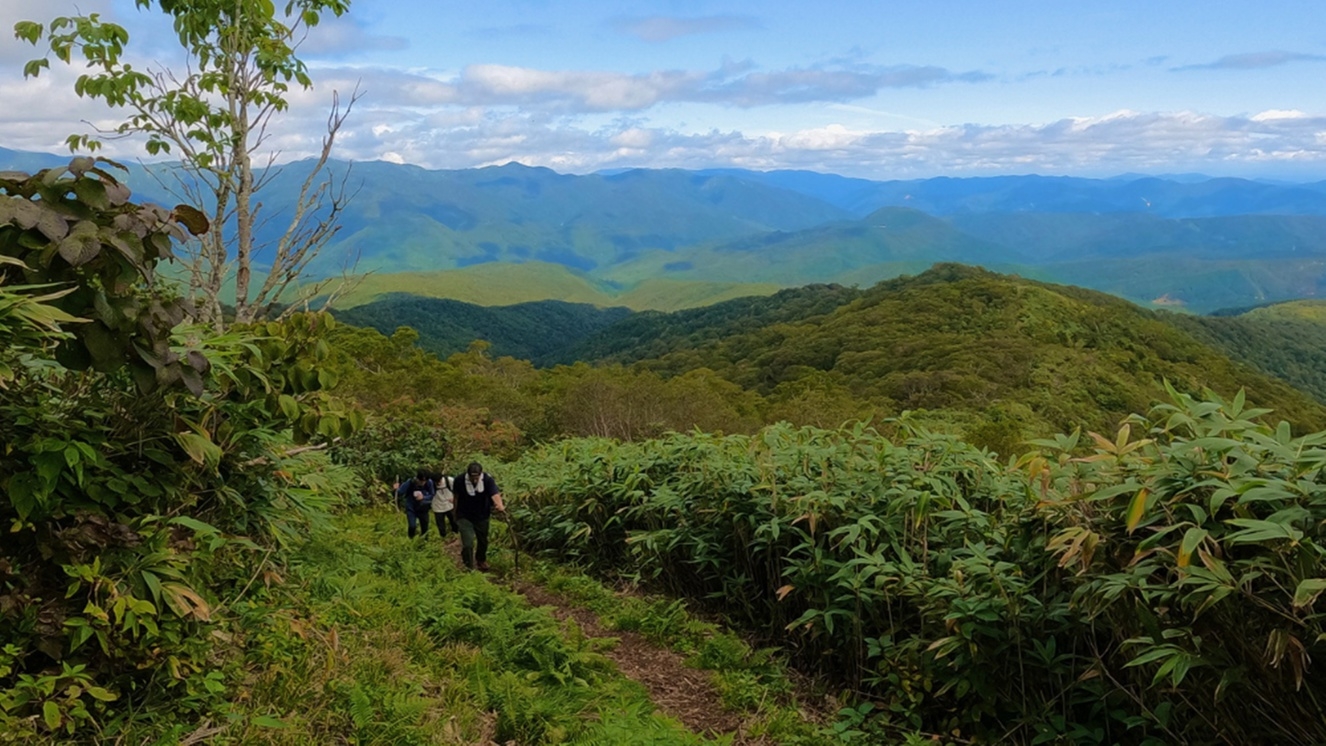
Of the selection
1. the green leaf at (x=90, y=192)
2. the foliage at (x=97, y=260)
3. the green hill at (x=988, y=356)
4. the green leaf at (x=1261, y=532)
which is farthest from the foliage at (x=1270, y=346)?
the green leaf at (x=90, y=192)

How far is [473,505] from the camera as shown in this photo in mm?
8172

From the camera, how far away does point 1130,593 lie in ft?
11.7

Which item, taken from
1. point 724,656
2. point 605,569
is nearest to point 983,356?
point 605,569

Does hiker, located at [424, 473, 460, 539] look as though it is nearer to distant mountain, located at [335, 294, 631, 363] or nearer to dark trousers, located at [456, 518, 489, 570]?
dark trousers, located at [456, 518, 489, 570]

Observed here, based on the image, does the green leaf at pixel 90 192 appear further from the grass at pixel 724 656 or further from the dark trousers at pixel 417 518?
the dark trousers at pixel 417 518

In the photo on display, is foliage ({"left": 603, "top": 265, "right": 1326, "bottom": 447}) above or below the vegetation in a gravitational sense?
below

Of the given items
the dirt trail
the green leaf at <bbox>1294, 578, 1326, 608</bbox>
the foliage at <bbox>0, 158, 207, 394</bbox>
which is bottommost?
the dirt trail

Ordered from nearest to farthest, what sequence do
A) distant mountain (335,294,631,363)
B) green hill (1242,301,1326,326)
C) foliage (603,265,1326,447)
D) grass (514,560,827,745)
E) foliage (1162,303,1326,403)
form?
grass (514,560,827,745) → foliage (603,265,1326,447) → foliage (1162,303,1326,403) → distant mountain (335,294,631,363) → green hill (1242,301,1326,326)

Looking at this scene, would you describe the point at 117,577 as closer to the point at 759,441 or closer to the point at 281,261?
the point at 281,261

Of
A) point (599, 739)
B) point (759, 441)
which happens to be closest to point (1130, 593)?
point (599, 739)

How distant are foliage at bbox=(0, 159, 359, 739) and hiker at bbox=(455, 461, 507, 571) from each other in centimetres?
485

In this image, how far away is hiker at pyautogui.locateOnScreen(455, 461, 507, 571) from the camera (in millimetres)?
8172

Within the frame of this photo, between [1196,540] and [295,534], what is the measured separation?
3751mm

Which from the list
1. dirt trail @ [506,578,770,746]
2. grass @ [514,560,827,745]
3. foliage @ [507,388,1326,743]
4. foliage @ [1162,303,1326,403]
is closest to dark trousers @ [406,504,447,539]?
grass @ [514,560,827,745]
